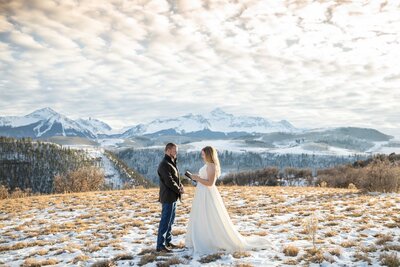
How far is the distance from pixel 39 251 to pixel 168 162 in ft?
17.0

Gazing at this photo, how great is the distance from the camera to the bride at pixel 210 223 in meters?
10.7

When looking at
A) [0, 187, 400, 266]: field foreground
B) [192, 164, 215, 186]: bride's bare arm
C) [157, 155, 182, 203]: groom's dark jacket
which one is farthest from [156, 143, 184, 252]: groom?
[192, 164, 215, 186]: bride's bare arm

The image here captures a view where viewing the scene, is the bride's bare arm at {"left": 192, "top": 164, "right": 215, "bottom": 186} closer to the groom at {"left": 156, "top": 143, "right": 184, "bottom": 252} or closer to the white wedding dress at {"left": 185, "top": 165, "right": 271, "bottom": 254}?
the white wedding dress at {"left": 185, "top": 165, "right": 271, "bottom": 254}

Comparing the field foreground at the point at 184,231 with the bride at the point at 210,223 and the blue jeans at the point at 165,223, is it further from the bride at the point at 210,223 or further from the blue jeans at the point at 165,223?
the blue jeans at the point at 165,223

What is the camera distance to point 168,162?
11.1 metres

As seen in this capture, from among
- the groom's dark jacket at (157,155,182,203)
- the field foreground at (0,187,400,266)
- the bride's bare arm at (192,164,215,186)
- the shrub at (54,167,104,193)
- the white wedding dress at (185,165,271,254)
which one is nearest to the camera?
the field foreground at (0,187,400,266)

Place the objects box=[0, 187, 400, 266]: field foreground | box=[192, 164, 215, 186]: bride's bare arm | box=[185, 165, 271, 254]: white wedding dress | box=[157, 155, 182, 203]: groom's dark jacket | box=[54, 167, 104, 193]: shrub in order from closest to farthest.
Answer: box=[0, 187, 400, 266]: field foreground < box=[185, 165, 271, 254]: white wedding dress < box=[192, 164, 215, 186]: bride's bare arm < box=[157, 155, 182, 203]: groom's dark jacket < box=[54, 167, 104, 193]: shrub

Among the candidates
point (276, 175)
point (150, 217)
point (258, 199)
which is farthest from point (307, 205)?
point (276, 175)

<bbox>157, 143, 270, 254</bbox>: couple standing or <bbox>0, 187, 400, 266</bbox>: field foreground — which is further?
<bbox>157, 143, 270, 254</bbox>: couple standing

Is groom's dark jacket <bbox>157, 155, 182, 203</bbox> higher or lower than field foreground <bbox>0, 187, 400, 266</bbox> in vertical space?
higher

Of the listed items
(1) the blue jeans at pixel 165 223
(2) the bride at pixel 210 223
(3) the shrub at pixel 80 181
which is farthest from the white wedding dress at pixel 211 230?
(3) the shrub at pixel 80 181

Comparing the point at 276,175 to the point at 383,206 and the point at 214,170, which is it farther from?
the point at 214,170

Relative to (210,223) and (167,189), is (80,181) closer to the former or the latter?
(167,189)

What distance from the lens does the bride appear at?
10742mm
